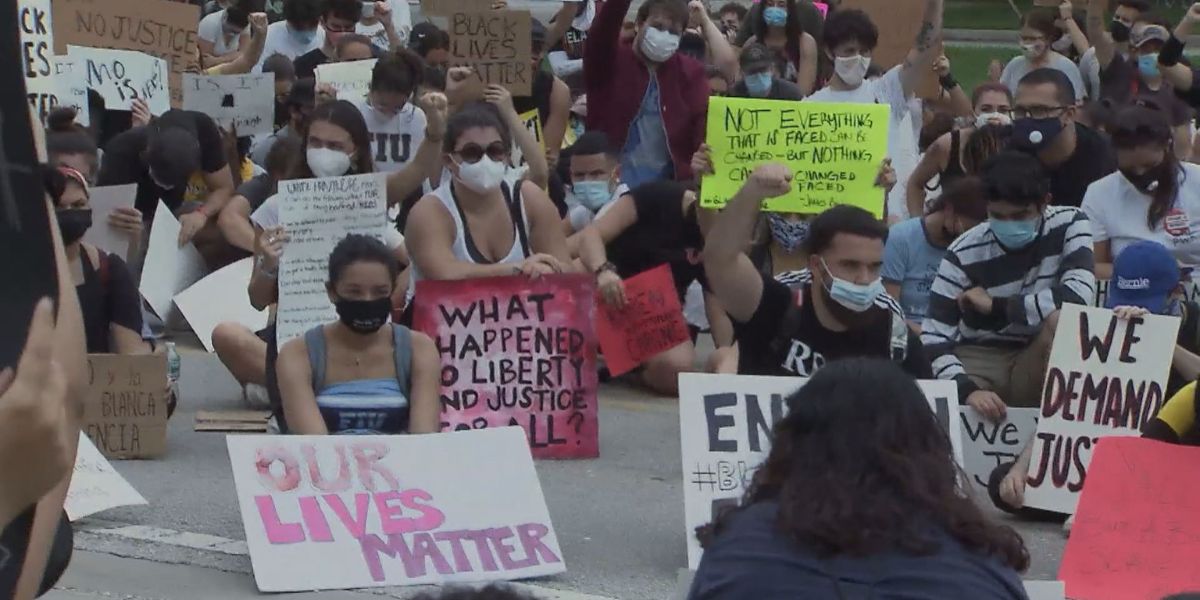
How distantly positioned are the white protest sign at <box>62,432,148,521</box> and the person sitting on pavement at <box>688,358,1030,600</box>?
4.14m

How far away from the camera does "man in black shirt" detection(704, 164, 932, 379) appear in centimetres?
658

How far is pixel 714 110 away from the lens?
9.73 meters

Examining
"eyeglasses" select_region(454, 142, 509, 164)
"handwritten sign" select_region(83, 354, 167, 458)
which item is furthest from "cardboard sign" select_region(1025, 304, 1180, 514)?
"handwritten sign" select_region(83, 354, 167, 458)

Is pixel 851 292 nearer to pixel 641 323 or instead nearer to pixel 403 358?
pixel 403 358

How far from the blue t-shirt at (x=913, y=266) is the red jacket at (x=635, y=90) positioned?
1842 mm

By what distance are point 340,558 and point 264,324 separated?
14.0ft

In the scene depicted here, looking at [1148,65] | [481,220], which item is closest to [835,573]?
[481,220]

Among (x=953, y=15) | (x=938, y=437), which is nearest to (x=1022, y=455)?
(x=938, y=437)

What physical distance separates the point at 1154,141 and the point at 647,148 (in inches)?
Result: 122

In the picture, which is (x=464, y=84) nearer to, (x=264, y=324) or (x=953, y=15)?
(x=264, y=324)

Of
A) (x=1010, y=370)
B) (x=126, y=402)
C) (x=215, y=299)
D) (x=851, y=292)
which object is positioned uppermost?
(x=851, y=292)

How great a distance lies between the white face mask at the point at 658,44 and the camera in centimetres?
1064

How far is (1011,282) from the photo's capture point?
7875mm

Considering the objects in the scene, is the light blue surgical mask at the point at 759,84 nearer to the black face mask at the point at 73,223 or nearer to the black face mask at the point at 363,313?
the black face mask at the point at 73,223
